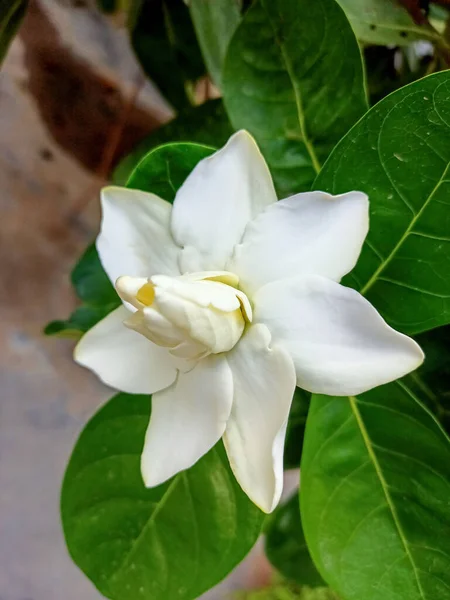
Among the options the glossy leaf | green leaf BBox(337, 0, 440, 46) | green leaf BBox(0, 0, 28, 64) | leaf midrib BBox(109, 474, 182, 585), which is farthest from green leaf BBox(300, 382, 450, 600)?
the glossy leaf

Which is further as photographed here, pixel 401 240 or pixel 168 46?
pixel 168 46

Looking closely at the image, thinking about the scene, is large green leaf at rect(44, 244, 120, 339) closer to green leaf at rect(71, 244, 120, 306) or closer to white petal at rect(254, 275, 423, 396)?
green leaf at rect(71, 244, 120, 306)

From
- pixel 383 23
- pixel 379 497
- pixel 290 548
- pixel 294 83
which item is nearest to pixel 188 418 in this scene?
pixel 379 497

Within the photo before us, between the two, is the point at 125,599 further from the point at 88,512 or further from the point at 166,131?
the point at 166,131

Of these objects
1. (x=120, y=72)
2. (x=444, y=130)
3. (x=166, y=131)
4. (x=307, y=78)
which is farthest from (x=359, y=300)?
(x=120, y=72)

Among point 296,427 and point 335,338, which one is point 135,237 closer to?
point 335,338

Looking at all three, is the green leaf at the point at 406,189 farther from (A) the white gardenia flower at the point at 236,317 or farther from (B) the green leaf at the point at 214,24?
(B) the green leaf at the point at 214,24
